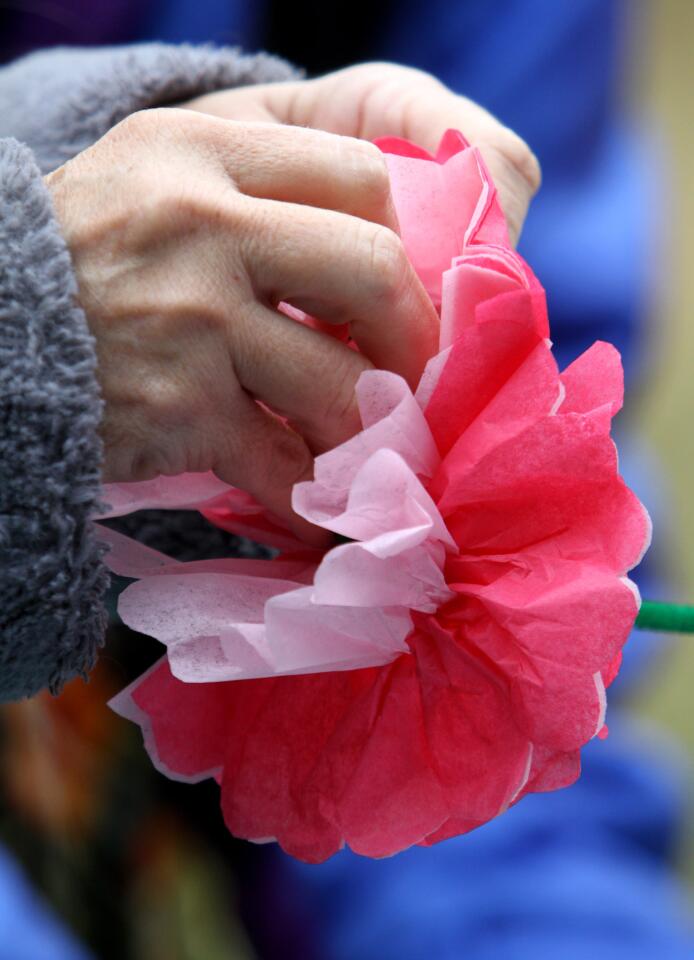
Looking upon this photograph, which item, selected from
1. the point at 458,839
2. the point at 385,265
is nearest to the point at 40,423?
the point at 385,265

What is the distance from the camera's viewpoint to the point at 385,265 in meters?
0.33

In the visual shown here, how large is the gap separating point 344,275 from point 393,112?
0.17 m

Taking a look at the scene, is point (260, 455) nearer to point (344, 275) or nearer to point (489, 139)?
point (344, 275)

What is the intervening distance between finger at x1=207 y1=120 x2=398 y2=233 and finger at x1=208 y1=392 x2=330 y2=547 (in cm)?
7

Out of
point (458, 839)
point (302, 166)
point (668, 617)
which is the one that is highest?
point (302, 166)

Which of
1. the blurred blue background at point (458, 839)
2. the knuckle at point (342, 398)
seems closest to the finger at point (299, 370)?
the knuckle at point (342, 398)

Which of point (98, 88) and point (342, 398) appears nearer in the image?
point (342, 398)

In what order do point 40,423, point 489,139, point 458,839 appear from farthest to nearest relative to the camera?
point 458,839, point 489,139, point 40,423

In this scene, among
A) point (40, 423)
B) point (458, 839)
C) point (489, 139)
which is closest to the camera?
point (40, 423)

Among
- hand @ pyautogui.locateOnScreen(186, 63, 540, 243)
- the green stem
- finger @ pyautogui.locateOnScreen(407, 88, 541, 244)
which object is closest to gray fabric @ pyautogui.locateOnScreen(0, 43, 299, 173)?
hand @ pyautogui.locateOnScreen(186, 63, 540, 243)

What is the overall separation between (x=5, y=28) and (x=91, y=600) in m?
0.74

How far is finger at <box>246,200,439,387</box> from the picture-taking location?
32 cm

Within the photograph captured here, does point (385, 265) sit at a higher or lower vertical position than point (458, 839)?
higher

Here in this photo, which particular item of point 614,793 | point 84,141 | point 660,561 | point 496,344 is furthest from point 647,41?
point 496,344
